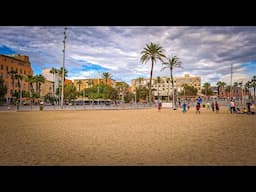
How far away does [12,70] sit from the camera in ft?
202

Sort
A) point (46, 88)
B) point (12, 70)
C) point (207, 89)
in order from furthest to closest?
point (207, 89)
point (46, 88)
point (12, 70)

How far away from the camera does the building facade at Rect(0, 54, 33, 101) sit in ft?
193

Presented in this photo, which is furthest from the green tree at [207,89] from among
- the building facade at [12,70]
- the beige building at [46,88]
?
the building facade at [12,70]

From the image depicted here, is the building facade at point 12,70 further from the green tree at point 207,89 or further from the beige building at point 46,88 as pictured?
the green tree at point 207,89

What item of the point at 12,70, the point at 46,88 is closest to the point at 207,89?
the point at 46,88

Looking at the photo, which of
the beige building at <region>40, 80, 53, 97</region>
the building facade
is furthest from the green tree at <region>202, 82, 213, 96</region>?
the building facade

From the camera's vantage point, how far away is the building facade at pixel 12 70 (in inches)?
2311

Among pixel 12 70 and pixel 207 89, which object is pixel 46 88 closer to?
pixel 12 70

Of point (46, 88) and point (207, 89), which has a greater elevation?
point (207, 89)

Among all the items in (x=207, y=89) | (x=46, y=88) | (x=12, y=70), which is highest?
(x=12, y=70)

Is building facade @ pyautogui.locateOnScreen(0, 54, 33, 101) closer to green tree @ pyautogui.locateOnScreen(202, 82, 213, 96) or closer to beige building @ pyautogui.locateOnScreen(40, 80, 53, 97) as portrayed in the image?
beige building @ pyautogui.locateOnScreen(40, 80, 53, 97)

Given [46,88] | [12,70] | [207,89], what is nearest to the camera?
[12,70]
